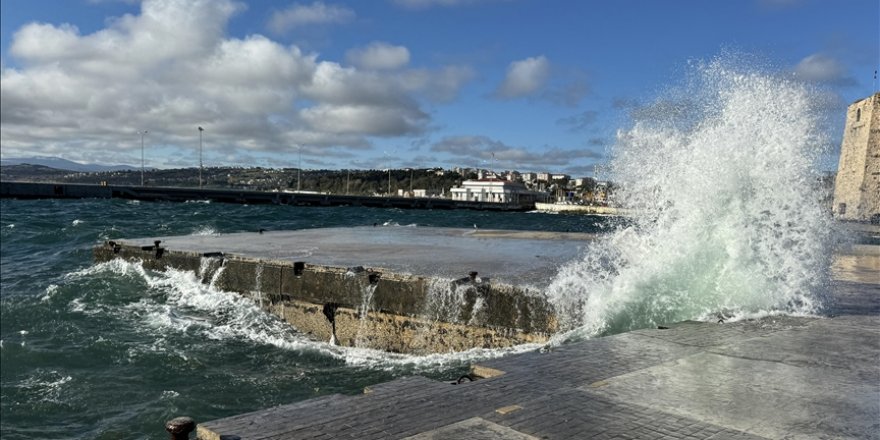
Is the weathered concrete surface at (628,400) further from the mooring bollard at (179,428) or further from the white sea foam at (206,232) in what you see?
the white sea foam at (206,232)

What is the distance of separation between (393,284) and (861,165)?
48.8 m

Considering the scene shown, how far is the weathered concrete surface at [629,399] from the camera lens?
318cm

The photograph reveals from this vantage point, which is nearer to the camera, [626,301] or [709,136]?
[626,301]

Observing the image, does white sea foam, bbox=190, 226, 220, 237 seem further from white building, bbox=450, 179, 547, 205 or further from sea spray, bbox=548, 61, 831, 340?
white building, bbox=450, 179, 547, 205

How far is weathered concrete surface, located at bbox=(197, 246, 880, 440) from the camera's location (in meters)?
3.18

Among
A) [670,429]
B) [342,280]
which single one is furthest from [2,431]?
[670,429]

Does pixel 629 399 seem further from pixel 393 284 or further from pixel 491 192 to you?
pixel 491 192

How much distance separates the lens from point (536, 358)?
4.67m

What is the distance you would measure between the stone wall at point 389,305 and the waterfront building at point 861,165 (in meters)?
42.9

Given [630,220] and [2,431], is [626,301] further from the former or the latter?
[2,431]

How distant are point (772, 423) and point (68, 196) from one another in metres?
86.9

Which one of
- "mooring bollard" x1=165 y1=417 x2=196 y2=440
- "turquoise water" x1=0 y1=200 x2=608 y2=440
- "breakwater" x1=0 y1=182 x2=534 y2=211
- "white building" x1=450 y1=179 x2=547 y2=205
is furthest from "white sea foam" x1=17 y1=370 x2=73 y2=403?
"white building" x1=450 y1=179 x2=547 y2=205

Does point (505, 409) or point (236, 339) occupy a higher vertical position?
point (505, 409)

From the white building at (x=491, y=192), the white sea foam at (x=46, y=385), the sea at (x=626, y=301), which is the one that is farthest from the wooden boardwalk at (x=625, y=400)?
the white building at (x=491, y=192)
